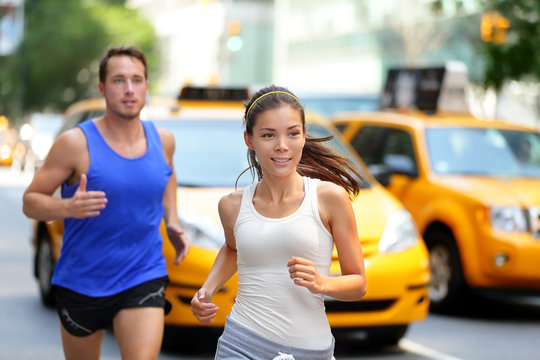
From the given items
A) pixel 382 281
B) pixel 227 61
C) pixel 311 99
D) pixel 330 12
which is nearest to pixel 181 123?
pixel 382 281

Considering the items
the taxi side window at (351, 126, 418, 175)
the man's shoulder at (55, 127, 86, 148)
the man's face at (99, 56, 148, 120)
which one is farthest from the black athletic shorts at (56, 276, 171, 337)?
the taxi side window at (351, 126, 418, 175)

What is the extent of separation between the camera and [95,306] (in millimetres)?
4965

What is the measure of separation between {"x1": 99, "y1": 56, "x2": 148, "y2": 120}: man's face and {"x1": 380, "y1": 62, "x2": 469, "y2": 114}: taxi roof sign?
305 inches

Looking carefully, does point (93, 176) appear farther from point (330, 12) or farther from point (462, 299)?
point (330, 12)

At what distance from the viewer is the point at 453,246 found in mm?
9789

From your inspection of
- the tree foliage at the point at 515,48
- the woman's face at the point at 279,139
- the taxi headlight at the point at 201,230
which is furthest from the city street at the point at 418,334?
the tree foliage at the point at 515,48

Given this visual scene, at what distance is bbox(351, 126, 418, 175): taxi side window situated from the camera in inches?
410

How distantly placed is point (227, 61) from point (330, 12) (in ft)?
120

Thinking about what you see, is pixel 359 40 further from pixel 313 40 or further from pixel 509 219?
pixel 509 219

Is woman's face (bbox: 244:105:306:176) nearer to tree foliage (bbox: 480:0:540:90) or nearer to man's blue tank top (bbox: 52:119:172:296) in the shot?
man's blue tank top (bbox: 52:119:172:296)

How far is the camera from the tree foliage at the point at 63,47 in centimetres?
6438

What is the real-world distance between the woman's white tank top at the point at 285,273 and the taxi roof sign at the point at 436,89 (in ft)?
29.7

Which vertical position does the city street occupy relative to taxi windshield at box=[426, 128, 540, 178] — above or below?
below

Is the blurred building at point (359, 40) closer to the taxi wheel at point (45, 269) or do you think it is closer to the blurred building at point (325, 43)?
the blurred building at point (325, 43)
